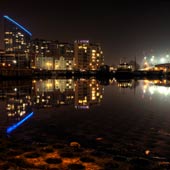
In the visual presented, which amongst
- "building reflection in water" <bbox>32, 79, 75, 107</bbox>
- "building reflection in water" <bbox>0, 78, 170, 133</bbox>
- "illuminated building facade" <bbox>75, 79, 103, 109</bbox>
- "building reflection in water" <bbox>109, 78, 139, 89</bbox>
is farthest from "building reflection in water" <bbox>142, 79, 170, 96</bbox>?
"building reflection in water" <bbox>32, 79, 75, 107</bbox>

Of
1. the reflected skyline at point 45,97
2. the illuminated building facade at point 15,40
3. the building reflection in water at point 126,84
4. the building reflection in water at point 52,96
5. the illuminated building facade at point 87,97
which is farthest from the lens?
the illuminated building facade at point 15,40

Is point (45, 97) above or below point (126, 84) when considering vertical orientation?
below

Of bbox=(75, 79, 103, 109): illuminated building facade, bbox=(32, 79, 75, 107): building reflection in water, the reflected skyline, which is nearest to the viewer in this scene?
the reflected skyline

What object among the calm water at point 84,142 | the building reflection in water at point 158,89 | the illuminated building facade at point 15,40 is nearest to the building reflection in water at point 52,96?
the calm water at point 84,142

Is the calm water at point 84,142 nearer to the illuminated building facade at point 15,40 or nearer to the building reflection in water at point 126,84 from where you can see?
the building reflection in water at point 126,84

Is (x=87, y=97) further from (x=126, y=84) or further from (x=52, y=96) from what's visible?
(x=126, y=84)

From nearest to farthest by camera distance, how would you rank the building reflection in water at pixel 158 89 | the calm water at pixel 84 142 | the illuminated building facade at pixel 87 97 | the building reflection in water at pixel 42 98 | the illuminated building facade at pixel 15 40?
the calm water at pixel 84 142 → the building reflection in water at pixel 42 98 → the illuminated building facade at pixel 87 97 → the building reflection in water at pixel 158 89 → the illuminated building facade at pixel 15 40

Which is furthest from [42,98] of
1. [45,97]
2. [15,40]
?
[15,40]

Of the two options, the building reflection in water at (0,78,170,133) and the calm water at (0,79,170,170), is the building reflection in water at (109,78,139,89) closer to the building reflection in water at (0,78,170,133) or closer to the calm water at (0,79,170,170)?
the building reflection in water at (0,78,170,133)

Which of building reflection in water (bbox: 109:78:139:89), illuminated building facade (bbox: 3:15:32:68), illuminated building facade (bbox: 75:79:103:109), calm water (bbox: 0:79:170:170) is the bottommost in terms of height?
calm water (bbox: 0:79:170:170)

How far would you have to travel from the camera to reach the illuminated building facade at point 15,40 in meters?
108

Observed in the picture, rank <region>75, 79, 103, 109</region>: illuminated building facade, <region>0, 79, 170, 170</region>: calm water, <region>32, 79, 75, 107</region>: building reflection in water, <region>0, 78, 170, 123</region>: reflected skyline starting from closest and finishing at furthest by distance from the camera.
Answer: <region>0, 79, 170, 170</region>: calm water
<region>0, 78, 170, 123</region>: reflected skyline
<region>75, 79, 103, 109</region>: illuminated building facade
<region>32, 79, 75, 107</region>: building reflection in water

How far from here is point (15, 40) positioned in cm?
12594

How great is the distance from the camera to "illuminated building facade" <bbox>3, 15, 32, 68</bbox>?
354 ft
